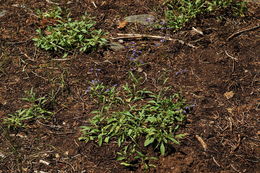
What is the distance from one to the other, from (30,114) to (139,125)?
3.34 ft

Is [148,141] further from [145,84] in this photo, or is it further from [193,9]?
[193,9]

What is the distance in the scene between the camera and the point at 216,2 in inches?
171

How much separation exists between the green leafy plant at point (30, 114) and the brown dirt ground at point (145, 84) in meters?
0.07

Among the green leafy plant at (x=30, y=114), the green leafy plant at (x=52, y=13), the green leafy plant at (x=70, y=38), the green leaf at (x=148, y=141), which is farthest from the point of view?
the green leafy plant at (x=52, y=13)

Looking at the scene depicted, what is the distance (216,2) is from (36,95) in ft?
7.88

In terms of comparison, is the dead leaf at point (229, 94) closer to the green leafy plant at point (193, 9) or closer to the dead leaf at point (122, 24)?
the green leafy plant at point (193, 9)

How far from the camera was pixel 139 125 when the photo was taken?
9.71 feet

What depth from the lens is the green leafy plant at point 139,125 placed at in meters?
2.79

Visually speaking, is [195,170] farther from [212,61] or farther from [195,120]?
[212,61]

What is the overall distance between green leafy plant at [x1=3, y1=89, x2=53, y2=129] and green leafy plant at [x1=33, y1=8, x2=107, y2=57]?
29.8 inches

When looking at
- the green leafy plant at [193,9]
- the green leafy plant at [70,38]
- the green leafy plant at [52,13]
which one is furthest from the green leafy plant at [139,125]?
the green leafy plant at [52,13]

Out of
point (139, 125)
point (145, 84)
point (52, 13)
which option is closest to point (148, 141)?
point (139, 125)

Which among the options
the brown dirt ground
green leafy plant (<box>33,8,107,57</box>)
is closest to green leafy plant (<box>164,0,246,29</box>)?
the brown dirt ground

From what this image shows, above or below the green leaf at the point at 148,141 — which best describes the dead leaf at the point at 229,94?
below
